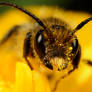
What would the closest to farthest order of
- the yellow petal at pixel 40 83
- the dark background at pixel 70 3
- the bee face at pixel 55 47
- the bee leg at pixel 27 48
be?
the bee face at pixel 55 47, the yellow petal at pixel 40 83, the bee leg at pixel 27 48, the dark background at pixel 70 3

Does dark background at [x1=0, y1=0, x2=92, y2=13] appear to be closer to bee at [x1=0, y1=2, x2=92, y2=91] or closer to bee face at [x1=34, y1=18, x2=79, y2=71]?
bee at [x1=0, y1=2, x2=92, y2=91]

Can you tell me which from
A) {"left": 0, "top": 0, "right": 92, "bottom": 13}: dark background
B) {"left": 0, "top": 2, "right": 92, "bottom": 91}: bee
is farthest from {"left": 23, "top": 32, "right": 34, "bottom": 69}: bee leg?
{"left": 0, "top": 0, "right": 92, "bottom": 13}: dark background

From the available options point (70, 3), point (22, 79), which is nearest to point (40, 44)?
point (22, 79)

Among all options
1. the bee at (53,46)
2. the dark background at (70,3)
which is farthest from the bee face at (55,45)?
the dark background at (70,3)

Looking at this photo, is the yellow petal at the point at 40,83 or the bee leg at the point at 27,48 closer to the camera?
the yellow petal at the point at 40,83

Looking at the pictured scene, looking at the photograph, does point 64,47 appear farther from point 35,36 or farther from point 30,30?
point 30,30

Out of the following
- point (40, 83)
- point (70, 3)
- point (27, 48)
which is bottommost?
point (40, 83)

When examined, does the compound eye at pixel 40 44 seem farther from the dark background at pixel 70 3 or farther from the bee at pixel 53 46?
the dark background at pixel 70 3

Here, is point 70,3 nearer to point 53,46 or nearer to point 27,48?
point 27,48
